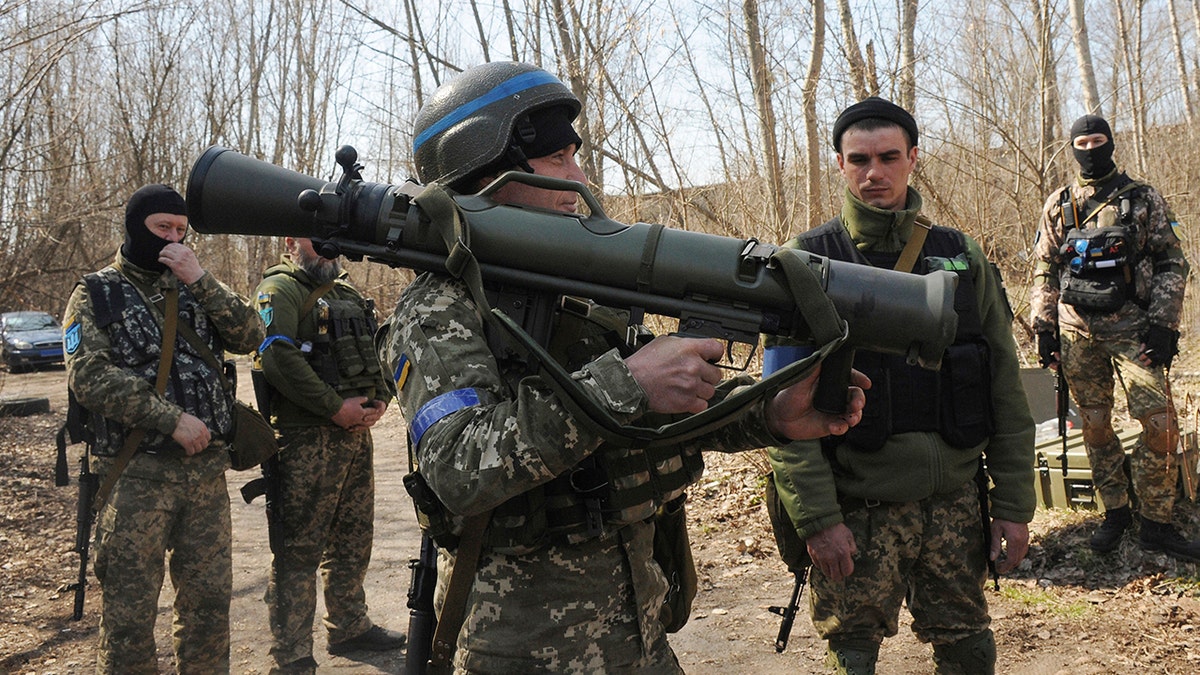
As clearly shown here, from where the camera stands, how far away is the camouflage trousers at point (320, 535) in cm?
409

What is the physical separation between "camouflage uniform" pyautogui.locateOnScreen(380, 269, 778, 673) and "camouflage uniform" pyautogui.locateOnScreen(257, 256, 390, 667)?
8.26 feet

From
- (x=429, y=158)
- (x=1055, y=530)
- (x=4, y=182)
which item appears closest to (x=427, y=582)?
(x=429, y=158)

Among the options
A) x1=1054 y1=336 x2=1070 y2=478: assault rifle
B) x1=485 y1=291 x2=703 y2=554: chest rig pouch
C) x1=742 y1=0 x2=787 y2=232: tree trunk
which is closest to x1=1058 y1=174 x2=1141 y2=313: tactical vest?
x1=1054 y1=336 x2=1070 y2=478: assault rifle

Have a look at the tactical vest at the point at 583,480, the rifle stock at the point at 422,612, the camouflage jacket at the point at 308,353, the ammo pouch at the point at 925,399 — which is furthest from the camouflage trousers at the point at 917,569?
the camouflage jacket at the point at 308,353

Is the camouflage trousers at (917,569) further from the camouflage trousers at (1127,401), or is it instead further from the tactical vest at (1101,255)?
the tactical vest at (1101,255)

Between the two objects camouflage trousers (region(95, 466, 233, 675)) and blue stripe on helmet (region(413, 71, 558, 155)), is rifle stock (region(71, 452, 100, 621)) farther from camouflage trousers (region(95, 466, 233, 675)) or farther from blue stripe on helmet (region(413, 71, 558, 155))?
blue stripe on helmet (region(413, 71, 558, 155))

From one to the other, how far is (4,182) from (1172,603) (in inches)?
432

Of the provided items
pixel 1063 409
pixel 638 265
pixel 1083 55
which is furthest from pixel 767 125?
pixel 1083 55

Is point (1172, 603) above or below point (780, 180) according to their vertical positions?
below

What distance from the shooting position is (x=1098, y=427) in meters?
4.86

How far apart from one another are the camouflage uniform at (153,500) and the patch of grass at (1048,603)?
12.2 feet

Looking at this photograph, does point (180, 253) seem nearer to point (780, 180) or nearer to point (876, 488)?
point (876, 488)

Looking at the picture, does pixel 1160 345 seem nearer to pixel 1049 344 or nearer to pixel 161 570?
pixel 1049 344

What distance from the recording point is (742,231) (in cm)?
654
